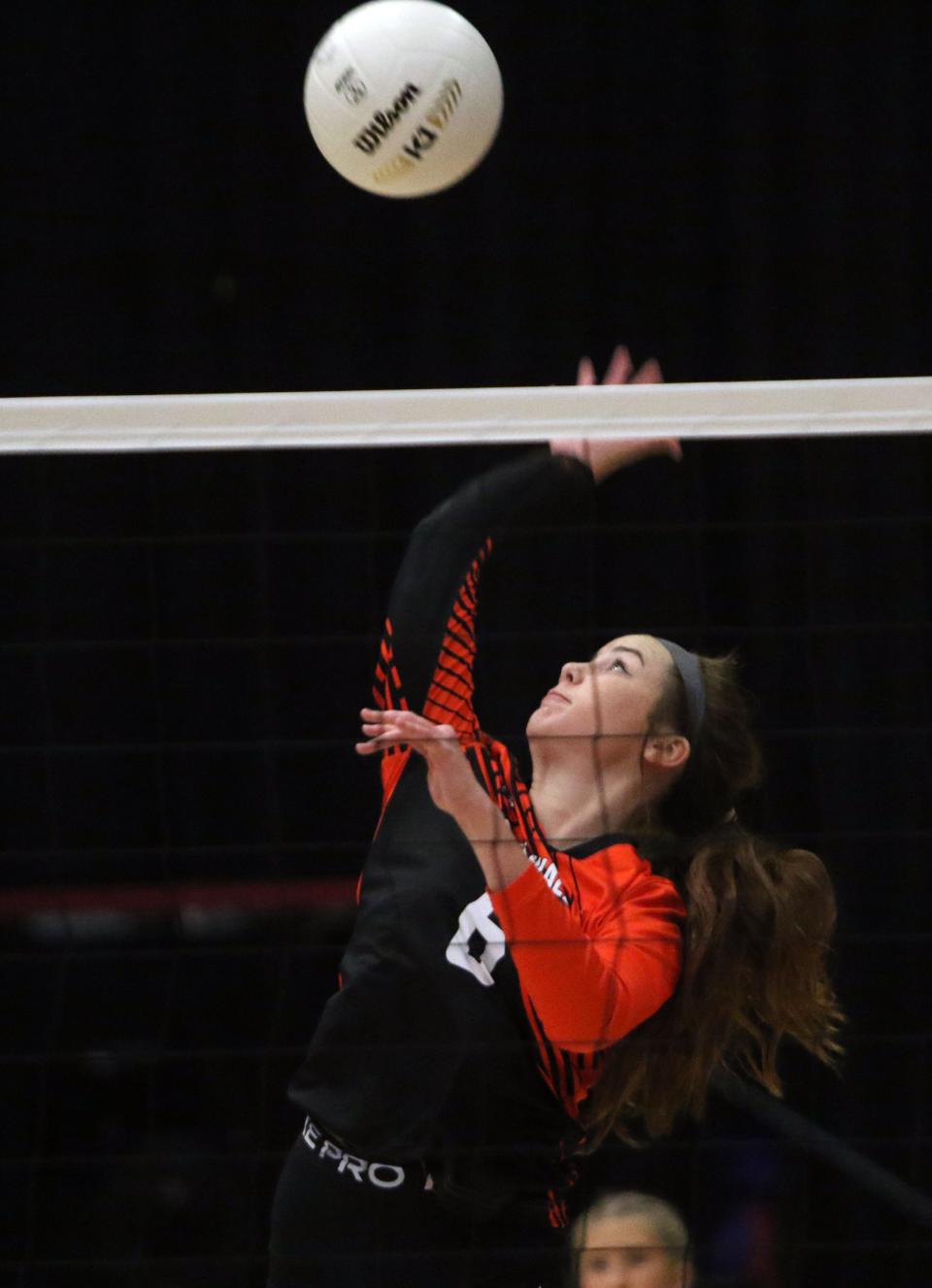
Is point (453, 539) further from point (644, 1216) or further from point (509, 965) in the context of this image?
point (644, 1216)

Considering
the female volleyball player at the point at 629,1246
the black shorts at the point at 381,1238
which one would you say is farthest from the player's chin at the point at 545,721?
the female volleyball player at the point at 629,1246

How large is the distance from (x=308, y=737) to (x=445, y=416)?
63.1 inches

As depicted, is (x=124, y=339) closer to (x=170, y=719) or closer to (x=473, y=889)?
(x=170, y=719)

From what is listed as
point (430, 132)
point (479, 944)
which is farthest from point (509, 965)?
point (430, 132)

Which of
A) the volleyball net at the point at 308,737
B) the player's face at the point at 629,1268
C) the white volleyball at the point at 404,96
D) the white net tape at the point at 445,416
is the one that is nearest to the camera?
the white net tape at the point at 445,416

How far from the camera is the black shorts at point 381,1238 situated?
2197 millimetres

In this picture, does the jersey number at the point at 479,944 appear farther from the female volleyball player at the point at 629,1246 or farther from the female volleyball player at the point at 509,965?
the female volleyball player at the point at 629,1246

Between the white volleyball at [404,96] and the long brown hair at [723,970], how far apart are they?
915 mm

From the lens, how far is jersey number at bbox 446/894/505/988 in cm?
221

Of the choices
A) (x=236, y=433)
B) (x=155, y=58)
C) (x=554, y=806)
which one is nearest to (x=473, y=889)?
(x=554, y=806)

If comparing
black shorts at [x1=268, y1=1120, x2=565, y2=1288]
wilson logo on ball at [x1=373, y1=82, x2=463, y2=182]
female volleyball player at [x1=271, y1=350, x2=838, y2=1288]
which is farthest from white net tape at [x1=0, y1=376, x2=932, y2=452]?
black shorts at [x1=268, y1=1120, x2=565, y2=1288]

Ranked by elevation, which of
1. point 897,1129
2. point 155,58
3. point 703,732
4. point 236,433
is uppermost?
point 155,58

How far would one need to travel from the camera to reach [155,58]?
3547 mm

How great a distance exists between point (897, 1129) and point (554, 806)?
1693 millimetres
